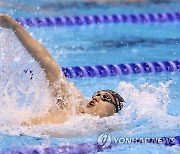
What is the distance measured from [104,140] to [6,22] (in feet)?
2.82

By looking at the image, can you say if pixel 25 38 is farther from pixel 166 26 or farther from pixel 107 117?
pixel 166 26

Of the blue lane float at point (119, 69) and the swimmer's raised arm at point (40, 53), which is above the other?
the blue lane float at point (119, 69)

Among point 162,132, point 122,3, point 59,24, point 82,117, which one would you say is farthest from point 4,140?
point 122,3

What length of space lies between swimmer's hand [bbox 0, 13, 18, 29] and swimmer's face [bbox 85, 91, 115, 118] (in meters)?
0.61

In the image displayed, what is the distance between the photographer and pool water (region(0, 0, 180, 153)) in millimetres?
2943

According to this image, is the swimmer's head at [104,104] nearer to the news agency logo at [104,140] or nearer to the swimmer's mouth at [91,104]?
the swimmer's mouth at [91,104]

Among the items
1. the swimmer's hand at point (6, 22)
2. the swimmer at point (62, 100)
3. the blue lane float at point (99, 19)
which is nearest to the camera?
the swimmer's hand at point (6, 22)

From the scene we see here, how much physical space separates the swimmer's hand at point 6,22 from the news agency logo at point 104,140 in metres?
0.80

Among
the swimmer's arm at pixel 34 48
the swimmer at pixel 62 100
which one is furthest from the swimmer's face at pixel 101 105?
the swimmer's arm at pixel 34 48

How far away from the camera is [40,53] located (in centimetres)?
288

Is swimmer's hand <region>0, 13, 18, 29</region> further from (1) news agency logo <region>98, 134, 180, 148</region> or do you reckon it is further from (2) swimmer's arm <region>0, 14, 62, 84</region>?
(1) news agency logo <region>98, 134, 180, 148</region>

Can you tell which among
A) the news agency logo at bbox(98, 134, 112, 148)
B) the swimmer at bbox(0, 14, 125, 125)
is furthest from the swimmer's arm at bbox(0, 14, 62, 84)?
the news agency logo at bbox(98, 134, 112, 148)

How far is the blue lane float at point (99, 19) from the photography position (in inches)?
219

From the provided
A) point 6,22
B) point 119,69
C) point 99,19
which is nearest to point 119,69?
point 119,69
